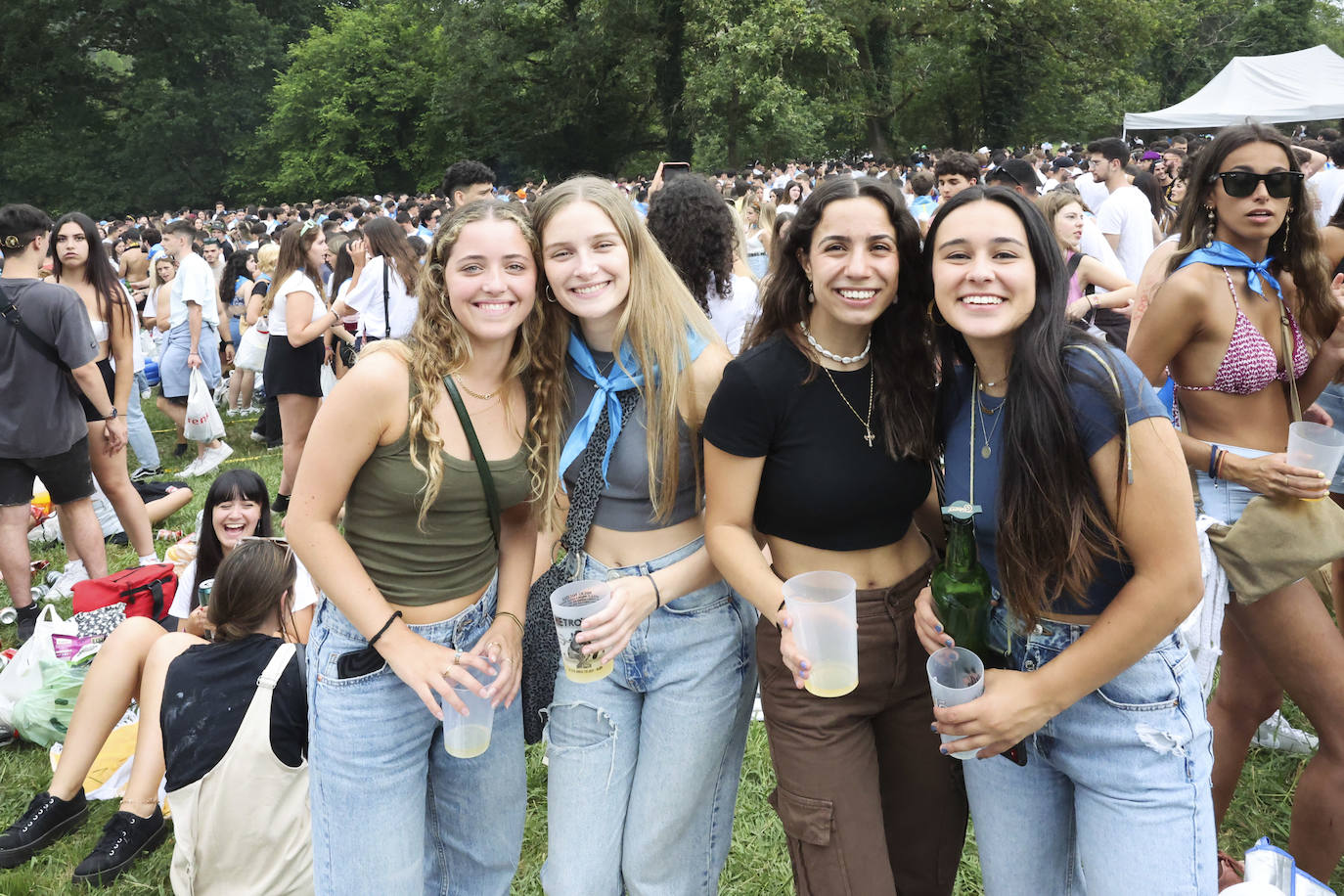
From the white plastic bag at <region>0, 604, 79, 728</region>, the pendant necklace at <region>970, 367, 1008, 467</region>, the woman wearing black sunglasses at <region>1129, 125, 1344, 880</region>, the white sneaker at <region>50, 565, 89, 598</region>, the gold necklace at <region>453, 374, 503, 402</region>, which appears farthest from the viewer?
the white sneaker at <region>50, 565, 89, 598</region>

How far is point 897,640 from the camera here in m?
2.09

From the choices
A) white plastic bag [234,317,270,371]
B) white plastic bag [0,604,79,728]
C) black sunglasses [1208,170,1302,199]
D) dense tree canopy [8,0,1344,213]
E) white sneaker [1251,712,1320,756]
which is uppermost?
dense tree canopy [8,0,1344,213]

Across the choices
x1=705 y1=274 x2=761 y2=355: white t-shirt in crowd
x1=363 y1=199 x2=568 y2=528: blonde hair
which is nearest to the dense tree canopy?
x1=705 y1=274 x2=761 y2=355: white t-shirt in crowd

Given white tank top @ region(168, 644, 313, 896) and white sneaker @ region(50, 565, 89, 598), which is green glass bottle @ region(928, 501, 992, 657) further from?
white sneaker @ region(50, 565, 89, 598)

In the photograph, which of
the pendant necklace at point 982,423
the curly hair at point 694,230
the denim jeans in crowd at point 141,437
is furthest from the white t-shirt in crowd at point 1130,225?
the denim jeans in crowd at point 141,437

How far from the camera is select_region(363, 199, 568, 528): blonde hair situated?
2105 millimetres

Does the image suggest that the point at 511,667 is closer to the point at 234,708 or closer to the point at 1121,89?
the point at 234,708

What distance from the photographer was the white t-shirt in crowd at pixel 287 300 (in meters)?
6.53

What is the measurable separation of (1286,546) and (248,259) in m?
11.0

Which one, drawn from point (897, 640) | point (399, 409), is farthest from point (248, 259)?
point (897, 640)

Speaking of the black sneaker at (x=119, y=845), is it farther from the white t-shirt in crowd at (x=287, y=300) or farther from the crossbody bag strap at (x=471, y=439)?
the white t-shirt in crowd at (x=287, y=300)

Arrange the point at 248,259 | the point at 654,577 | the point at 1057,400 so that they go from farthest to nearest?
the point at 248,259 < the point at 654,577 < the point at 1057,400

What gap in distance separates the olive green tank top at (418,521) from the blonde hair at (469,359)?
1.3 inches

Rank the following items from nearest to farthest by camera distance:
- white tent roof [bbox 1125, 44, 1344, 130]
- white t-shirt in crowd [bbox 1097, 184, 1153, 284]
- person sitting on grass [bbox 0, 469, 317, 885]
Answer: person sitting on grass [bbox 0, 469, 317, 885], white t-shirt in crowd [bbox 1097, 184, 1153, 284], white tent roof [bbox 1125, 44, 1344, 130]
